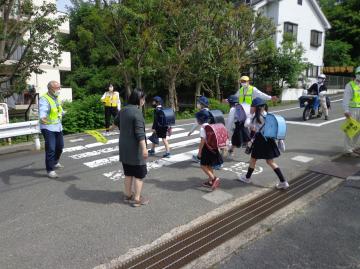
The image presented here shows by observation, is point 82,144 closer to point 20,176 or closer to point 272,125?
point 20,176

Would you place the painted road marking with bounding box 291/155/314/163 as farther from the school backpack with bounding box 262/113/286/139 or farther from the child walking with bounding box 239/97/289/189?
the school backpack with bounding box 262/113/286/139

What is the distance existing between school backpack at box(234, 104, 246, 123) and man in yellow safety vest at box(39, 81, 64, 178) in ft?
11.6

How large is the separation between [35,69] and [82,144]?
182 inches

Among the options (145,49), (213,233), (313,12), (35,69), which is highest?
(313,12)

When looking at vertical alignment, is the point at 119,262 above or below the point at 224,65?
below

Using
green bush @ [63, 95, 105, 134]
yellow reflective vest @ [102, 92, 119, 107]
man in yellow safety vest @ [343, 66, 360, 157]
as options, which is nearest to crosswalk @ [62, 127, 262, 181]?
yellow reflective vest @ [102, 92, 119, 107]

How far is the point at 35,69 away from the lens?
40.4 feet

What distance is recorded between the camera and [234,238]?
4062 millimetres

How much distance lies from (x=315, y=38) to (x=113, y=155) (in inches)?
1216

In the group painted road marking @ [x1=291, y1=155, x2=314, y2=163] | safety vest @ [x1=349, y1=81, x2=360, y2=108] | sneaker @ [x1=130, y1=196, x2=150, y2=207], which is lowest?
sneaker @ [x1=130, y1=196, x2=150, y2=207]

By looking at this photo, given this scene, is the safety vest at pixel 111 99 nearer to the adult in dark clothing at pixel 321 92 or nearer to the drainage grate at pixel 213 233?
the drainage grate at pixel 213 233

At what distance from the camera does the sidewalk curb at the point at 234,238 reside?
3557mm

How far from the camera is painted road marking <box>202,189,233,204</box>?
205 inches

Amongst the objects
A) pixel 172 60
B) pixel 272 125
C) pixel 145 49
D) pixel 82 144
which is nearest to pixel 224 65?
pixel 172 60
